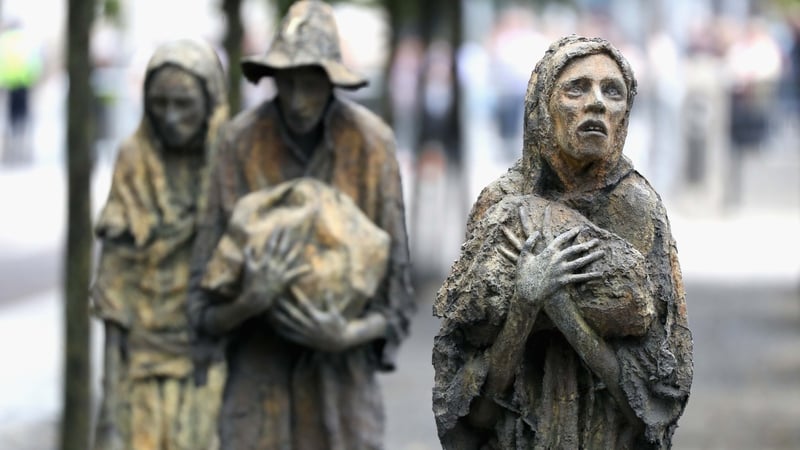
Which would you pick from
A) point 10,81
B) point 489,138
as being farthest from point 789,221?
point 10,81

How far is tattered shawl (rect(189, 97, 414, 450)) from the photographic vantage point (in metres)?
8.72

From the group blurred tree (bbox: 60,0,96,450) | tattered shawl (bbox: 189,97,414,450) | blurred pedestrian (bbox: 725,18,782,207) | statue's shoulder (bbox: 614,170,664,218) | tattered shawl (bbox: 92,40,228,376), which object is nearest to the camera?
statue's shoulder (bbox: 614,170,664,218)

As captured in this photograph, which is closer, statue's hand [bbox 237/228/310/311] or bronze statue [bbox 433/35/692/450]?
bronze statue [bbox 433/35/692/450]

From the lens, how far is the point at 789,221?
29.2 m

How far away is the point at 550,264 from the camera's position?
593 cm

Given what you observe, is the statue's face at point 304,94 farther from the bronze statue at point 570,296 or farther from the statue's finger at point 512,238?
the statue's finger at point 512,238

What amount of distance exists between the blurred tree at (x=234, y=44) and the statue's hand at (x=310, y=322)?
466 centimetres

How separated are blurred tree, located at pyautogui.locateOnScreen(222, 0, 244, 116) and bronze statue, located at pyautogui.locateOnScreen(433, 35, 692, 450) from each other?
22.6ft

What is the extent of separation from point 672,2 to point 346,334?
Result: 86.8ft

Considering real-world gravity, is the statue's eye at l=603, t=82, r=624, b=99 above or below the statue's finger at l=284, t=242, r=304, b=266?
above

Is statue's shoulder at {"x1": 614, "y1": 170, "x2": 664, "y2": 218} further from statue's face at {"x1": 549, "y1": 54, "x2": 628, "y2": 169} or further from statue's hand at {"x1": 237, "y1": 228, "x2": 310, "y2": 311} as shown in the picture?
statue's hand at {"x1": 237, "y1": 228, "x2": 310, "y2": 311}

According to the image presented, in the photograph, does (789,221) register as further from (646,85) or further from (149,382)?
(149,382)

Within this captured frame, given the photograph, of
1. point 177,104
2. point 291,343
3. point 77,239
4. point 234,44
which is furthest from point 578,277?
point 234,44

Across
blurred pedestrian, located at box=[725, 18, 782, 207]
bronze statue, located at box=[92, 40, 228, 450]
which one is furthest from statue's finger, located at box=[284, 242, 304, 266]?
blurred pedestrian, located at box=[725, 18, 782, 207]
